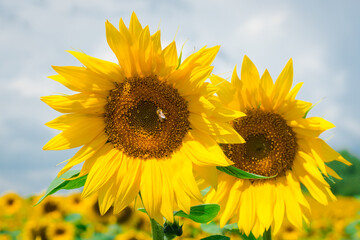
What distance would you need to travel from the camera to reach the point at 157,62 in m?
2.08

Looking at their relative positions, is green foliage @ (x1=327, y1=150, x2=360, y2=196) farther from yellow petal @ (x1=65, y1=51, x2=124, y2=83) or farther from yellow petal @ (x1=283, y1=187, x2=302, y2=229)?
yellow petal @ (x1=65, y1=51, x2=124, y2=83)

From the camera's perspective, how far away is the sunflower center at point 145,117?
224 centimetres

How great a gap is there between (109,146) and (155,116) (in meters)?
0.36

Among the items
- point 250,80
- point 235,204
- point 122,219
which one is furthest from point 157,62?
point 122,219

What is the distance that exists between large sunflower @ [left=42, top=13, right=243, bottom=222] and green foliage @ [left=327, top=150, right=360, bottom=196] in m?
22.0

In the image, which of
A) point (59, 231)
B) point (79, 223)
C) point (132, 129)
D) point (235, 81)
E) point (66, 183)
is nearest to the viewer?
point (66, 183)

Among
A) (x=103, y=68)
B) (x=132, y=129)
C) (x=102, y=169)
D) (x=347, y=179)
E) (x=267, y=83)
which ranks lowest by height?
(x=347, y=179)

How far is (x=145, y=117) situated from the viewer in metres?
2.38

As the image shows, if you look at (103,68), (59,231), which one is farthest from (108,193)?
(59,231)

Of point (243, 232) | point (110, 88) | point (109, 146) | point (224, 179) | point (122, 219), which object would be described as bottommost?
point (122, 219)

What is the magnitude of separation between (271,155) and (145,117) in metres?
1.11

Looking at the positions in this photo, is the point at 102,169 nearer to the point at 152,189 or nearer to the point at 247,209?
the point at 152,189

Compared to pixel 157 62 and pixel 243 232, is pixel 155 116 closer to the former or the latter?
pixel 157 62

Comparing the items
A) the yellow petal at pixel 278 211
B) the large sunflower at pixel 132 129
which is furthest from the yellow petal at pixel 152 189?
the yellow petal at pixel 278 211
